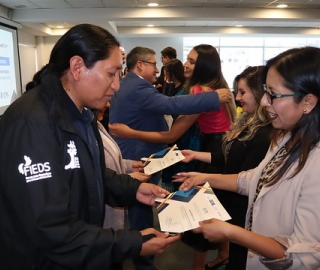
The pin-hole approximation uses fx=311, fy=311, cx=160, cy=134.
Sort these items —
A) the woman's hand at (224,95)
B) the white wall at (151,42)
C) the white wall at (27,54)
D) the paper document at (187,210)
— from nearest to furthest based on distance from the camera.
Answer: the paper document at (187,210), the woman's hand at (224,95), the white wall at (27,54), the white wall at (151,42)

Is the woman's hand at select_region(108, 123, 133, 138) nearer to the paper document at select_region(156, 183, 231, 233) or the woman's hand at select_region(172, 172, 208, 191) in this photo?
the woman's hand at select_region(172, 172, 208, 191)

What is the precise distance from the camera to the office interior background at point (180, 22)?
683cm

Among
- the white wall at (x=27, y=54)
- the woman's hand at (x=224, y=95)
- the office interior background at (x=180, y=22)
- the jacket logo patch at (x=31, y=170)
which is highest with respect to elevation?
the office interior background at (x=180, y=22)

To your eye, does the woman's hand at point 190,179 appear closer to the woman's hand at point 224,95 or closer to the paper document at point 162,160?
the paper document at point 162,160

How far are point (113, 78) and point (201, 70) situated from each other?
120 centimetres

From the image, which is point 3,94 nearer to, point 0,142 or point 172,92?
point 172,92

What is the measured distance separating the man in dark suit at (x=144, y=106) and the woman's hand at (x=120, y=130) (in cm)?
5

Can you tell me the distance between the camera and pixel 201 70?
7.14 ft

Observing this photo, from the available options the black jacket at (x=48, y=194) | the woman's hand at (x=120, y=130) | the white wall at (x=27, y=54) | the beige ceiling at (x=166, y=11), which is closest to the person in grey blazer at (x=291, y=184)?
the black jacket at (x=48, y=194)

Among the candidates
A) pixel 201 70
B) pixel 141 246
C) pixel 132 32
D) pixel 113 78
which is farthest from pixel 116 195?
pixel 132 32

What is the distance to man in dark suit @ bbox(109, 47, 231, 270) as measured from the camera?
2.01 meters

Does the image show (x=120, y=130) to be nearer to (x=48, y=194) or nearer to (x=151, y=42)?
(x=48, y=194)

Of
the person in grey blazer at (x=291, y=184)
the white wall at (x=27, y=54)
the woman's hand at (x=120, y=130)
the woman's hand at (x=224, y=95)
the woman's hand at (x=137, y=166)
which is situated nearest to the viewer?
the person in grey blazer at (x=291, y=184)

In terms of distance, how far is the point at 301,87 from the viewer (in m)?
1.01
